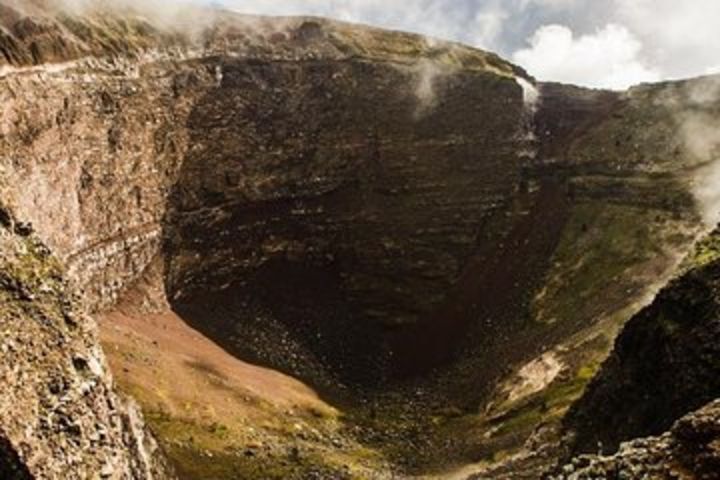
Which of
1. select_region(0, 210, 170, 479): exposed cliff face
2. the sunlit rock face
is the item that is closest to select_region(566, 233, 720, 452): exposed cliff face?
select_region(0, 210, 170, 479): exposed cliff face

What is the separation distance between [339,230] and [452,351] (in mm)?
21569

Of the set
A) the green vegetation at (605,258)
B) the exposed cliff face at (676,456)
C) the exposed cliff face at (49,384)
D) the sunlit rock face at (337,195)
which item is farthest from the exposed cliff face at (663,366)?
the sunlit rock face at (337,195)

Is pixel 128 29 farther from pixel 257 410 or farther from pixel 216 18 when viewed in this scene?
pixel 257 410

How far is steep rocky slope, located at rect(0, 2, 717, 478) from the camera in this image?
84.2 m

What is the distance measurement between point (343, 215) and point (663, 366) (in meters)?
78.1

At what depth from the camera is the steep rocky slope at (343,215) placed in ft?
276

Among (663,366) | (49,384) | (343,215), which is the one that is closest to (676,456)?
(663,366)

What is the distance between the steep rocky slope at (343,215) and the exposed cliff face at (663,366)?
30728 mm

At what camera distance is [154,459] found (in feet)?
185

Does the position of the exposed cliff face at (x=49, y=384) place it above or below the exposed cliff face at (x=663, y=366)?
below

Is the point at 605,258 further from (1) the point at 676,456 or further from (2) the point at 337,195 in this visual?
(1) the point at 676,456

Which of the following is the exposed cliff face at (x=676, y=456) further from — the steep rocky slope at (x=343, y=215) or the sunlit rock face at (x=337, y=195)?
the sunlit rock face at (x=337, y=195)

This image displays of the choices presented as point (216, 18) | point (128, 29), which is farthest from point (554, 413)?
point (216, 18)

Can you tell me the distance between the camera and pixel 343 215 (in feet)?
373
